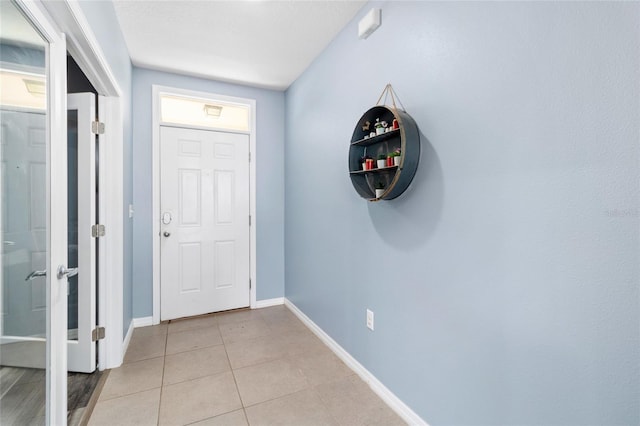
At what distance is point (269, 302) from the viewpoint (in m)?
3.50

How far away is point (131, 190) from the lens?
2818 millimetres

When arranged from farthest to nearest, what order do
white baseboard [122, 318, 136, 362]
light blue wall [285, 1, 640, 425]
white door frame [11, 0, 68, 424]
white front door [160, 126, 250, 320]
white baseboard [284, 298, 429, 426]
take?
white front door [160, 126, 250, 320] → white baseboard [122, 318, 136, 362] → white baseboard [284, 298, 429, 426] → white door frame [11, 0, 68, 424] → light blue wall [285, 1, 640, 425]

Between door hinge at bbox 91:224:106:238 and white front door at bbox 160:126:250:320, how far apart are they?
0.96m

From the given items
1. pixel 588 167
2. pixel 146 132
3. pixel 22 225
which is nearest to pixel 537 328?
pixel 588 167

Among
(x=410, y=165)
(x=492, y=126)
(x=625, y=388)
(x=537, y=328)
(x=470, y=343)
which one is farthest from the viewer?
(x=410, y=165)

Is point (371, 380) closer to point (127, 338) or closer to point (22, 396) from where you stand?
point (22, 396)

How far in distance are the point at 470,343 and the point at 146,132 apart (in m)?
3.27

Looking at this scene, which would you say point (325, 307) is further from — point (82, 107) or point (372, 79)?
point (82, 107)

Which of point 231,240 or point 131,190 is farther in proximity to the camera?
point 231,240

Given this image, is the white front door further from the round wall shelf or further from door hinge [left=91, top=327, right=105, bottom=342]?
the round wall shelf

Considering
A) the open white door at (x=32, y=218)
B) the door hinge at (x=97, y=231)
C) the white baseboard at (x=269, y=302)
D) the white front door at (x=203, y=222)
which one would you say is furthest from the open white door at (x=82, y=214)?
the white baseboard at (x=269, y=302)

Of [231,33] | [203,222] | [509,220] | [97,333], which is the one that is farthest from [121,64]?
[509,220]

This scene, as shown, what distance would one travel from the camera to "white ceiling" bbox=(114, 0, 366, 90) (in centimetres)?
206

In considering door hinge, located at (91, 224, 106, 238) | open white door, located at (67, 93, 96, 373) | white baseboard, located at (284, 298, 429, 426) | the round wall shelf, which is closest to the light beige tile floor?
white baseboard, located at (284, 298, 429, 426)
